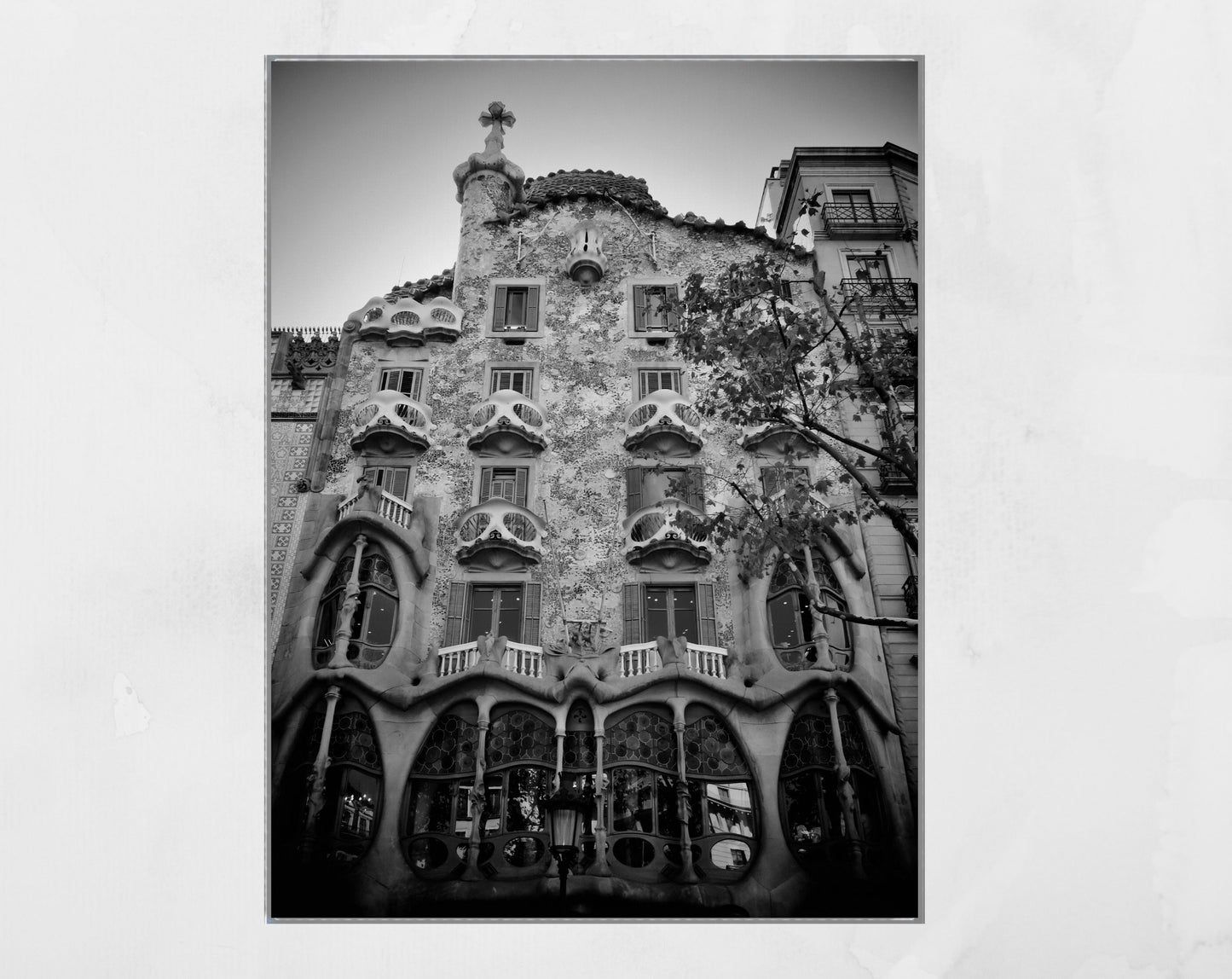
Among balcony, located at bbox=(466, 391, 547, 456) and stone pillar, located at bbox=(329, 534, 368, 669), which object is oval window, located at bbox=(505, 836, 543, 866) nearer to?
stone pillar, located at bbox=(329, 534, 368, 669)

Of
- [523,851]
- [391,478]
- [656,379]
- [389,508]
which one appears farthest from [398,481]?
[523,851]

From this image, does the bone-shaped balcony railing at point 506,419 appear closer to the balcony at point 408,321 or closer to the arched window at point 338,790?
the balcony at point 408,321

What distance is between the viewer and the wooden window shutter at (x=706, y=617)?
4777 mm

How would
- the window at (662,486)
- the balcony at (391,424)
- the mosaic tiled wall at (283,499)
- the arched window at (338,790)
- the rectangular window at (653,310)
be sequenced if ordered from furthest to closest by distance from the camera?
the rectangular window at (653,310) < the balcony at (391,424) < the window at (662,486) < the mosaic tiled wall at (283,499) < the arched window at (338,790)

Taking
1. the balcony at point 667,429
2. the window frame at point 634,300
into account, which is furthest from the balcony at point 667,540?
the window frame at point 634,300

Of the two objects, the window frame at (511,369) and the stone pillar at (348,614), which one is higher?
the window frame at (511,369)

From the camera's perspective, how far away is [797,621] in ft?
15.9

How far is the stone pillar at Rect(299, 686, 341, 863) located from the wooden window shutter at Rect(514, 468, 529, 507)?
1366mm

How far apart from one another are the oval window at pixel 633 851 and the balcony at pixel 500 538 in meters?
1.47

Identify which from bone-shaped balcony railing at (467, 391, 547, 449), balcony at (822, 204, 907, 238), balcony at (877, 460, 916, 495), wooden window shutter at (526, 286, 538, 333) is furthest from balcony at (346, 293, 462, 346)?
balcony at (877, 460, 916, 495)

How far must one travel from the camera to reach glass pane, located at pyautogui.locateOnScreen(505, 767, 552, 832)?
441cm
